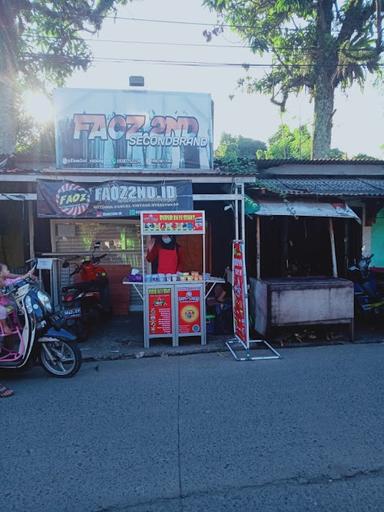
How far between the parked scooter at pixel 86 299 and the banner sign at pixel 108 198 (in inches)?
62.9

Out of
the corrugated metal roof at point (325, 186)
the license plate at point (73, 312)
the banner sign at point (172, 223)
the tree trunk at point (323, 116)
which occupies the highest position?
the tree trunk at point (323, 116)

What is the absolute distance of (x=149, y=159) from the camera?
763 centimetres

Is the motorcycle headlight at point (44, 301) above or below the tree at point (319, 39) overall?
below

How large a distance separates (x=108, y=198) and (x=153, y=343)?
2550mm

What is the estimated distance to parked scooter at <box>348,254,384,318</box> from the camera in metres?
7.82

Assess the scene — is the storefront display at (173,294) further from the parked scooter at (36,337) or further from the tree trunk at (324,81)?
the tree trunk at (324,81)

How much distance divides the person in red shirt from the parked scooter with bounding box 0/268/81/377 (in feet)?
7.84

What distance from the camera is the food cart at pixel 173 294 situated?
21.1ft

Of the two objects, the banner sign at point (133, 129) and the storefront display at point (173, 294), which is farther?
the banner sign at point (133, 129)

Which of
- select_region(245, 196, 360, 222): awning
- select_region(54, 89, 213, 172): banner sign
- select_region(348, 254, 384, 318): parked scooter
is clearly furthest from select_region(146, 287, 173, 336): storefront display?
select_region(348, 254, 384, 318): parked scooter

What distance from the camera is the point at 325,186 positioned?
26.9 feet

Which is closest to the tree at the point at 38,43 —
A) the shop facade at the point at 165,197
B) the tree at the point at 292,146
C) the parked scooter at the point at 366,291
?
the shop facade at the point at 165,197

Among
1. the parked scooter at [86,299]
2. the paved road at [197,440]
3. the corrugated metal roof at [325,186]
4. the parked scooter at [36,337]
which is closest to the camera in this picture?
the paved road at [197,440]

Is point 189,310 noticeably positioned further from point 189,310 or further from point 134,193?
point 134,193
